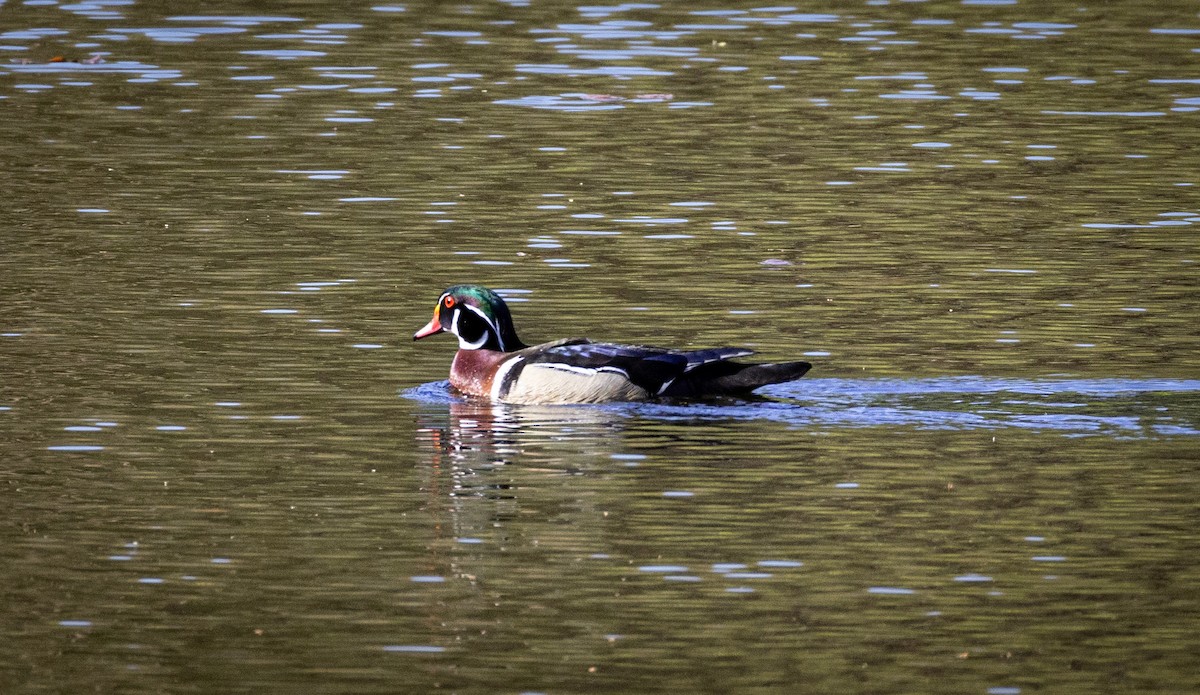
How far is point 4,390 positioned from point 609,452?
429 centimetres

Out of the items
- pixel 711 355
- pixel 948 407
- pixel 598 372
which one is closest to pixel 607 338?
pixel 598 372

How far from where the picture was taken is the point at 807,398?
51.5 ft

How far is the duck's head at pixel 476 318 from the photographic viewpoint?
55.7 feet

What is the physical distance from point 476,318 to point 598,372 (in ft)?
4.77

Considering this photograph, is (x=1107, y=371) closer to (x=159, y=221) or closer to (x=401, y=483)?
(x=401, y=483)

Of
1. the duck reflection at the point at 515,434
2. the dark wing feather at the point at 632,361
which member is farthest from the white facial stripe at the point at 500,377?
the dark wing feather at the point at 632,361

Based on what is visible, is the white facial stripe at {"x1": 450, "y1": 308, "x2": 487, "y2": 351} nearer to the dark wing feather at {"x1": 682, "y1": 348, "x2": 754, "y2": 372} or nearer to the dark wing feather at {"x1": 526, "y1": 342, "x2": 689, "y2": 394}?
the dark wing feather at {"x1": 526, "y1": 342, "x2": 689, "y2": 394}

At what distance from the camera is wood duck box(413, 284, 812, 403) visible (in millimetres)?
15773

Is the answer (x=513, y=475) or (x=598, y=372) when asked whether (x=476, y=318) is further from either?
(x=513, y=475)

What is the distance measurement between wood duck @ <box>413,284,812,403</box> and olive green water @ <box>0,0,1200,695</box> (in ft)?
0.79

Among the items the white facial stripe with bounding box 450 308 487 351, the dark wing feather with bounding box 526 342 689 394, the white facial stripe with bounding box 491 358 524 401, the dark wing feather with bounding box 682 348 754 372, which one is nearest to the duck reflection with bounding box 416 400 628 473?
the white facial stripe with bounding box 491 358 524 401

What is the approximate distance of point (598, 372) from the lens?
52.2 feet

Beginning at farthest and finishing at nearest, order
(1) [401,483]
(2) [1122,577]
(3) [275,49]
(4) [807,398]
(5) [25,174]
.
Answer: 1. (3) [275,49]
2. (5) [25,174]
3. (4) [807,398]
4. (1) [401,483]
5. (2) [1122,577]

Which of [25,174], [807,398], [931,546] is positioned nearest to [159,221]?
[25,174]
